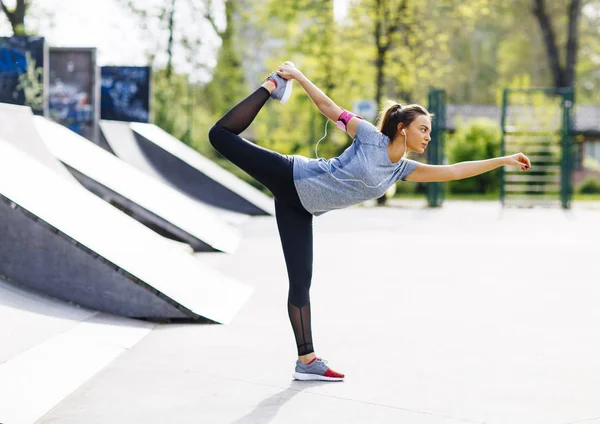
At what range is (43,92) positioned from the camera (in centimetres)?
1517

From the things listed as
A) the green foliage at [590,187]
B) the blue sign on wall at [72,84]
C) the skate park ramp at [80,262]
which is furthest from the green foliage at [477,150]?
the skate park ramp at [80,262]

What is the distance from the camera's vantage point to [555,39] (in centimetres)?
4034

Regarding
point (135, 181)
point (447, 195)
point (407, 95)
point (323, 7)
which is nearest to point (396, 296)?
point (135, 181)

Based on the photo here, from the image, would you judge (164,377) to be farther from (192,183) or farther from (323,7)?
(323,7)

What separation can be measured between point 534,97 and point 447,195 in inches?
250

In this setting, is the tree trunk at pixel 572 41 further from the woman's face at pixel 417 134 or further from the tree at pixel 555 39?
the woman's face at pixel 417 134

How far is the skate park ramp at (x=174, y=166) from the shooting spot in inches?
674

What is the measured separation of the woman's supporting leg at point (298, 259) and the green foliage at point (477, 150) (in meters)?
29.8

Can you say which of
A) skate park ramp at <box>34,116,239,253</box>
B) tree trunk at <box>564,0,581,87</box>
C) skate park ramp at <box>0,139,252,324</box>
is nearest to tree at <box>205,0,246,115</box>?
tree trunk at <box>564,0,581,87</box>

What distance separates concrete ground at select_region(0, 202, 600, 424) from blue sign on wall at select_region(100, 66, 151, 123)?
11419 mm

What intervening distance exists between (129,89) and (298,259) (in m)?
17.8

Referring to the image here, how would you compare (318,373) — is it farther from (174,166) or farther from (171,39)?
(171,39)

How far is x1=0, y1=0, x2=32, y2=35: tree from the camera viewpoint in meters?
34.0

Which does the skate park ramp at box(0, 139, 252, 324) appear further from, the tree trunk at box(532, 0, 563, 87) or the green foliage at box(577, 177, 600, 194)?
the tree trunk at box(532, 0, 563, 87)
